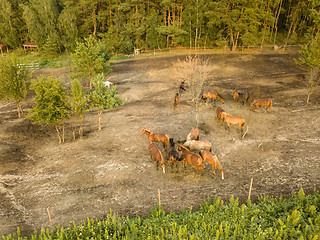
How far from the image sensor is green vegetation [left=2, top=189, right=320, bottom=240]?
8883 mm

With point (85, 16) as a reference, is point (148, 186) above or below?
below

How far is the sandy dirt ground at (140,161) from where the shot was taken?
36.9 ft

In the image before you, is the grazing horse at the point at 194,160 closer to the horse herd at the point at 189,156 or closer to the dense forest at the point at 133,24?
the horse herd at the point at 189,156

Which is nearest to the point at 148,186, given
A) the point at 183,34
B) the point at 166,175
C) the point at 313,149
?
the point at 166,175

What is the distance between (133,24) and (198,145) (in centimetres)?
3420

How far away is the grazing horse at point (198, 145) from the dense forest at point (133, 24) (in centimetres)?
2781

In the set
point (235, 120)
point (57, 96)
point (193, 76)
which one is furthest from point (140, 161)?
point (193, 76)

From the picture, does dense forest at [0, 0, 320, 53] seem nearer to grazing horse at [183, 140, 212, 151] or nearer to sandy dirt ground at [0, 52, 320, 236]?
sandy dirt ground at [0, 52, 320, 236]

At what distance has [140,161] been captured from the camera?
14.3m

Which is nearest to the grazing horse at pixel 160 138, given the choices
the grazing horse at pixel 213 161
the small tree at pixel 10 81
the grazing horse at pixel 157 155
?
the grazing horse at pixel 157 155

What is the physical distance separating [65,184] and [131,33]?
35.2 meters

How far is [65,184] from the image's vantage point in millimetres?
12602

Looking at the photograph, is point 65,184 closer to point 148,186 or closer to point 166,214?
point 148,186

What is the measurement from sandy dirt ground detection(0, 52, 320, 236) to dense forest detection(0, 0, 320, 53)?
2020cm
